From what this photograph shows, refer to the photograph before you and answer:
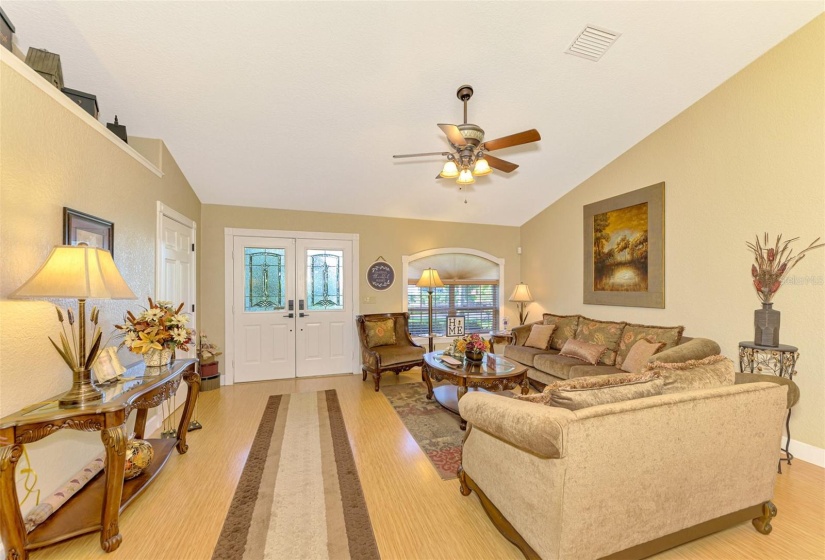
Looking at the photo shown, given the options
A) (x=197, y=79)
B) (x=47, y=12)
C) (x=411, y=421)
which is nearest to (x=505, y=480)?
(x=411, y=421)

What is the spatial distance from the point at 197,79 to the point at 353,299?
10.9 ft

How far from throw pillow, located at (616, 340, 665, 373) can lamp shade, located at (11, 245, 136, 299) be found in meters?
4.33

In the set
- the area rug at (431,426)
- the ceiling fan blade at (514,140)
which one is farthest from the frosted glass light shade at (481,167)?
the area rug at (431,426)

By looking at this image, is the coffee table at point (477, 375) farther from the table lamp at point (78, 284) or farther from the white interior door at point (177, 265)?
the white interior door at point (177, 265)

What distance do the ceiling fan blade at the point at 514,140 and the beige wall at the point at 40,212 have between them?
283 cm

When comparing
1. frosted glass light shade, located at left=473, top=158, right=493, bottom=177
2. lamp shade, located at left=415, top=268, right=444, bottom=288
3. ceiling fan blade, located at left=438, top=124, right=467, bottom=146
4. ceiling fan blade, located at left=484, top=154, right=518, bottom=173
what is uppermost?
ceiling fan blade, located at left=438, top=124, right=467, bottom=146

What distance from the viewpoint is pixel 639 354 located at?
348 centimetres

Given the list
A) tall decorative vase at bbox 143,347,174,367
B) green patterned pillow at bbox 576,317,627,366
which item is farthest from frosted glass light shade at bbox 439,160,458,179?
green patterned pillow at bbox 576,317,627,366

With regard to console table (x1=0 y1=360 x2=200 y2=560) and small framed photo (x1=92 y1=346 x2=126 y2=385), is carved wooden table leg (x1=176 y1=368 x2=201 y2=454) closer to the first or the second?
console table (x1=0 y1=360 x2=200 y2=560)

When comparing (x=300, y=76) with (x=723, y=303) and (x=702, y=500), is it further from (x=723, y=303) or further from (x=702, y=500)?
(x=723, y=303)

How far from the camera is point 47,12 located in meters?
2.12

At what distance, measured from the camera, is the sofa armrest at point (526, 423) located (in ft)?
4.47

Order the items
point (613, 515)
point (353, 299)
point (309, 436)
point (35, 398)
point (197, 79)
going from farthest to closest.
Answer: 1. point (353, 299)
2. point (309, 436)
3. point (197, 79)
4. point (35, 398)
5. point (613, 515)

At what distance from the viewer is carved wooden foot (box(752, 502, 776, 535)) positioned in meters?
1.88
